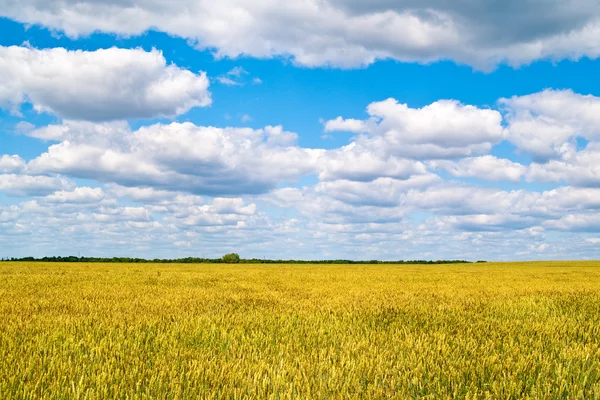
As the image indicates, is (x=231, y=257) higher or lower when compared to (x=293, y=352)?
lower

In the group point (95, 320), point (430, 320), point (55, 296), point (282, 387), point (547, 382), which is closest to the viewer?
point (282, 387)

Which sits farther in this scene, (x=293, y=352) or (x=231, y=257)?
(x=231, y=257)

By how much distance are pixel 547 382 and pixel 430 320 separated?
3483mm

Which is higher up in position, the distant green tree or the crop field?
the crop field

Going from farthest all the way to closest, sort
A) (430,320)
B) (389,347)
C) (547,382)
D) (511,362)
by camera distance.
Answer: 1. (430,320)
2. (389,347)
3. (511,362)
4. (547,382)

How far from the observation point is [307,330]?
709 cm

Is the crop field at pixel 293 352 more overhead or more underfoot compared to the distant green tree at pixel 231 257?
more overhead

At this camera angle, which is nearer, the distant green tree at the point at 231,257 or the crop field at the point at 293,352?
the crop field at the point at 293,352

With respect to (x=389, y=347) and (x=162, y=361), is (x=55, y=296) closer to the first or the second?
(x=162, y=361)

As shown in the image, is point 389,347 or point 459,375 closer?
point 459,375

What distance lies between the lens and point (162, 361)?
504 centimetres

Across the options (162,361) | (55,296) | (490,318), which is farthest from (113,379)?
(55,296)

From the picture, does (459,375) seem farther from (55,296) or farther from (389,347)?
(55,296)

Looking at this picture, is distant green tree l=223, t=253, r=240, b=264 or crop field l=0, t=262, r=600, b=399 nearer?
crop field l=0, t=262, r=600, b=399
